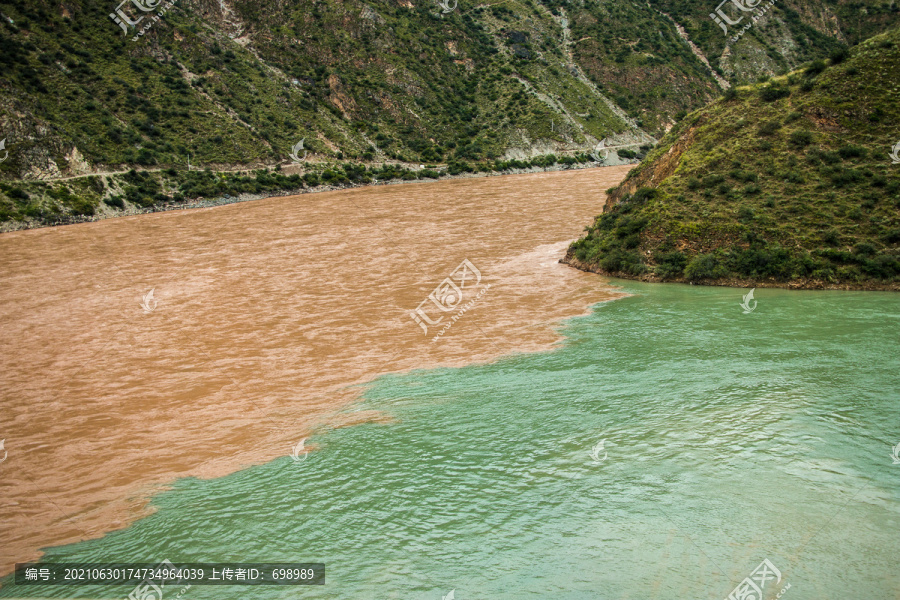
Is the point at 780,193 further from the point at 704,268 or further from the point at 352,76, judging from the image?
the point at 352,76

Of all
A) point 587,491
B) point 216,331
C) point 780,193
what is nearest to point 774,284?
point 780,193

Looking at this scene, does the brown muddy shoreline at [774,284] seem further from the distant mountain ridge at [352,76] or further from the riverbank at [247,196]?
the distant mountain ridge at [352,76]

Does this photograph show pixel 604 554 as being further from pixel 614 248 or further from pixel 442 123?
pixel 442 123

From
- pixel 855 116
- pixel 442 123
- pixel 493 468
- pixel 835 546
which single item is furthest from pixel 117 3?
pixel 835 546

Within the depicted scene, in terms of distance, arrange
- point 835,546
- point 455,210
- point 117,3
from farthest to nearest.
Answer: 1. point 117,3
2. point 455,210
3. point 835,546

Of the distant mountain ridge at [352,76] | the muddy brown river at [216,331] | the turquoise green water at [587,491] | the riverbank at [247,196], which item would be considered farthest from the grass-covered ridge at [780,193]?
the distant mountain ridge at [352,76]

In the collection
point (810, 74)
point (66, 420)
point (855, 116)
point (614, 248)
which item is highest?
point (810, 74)
